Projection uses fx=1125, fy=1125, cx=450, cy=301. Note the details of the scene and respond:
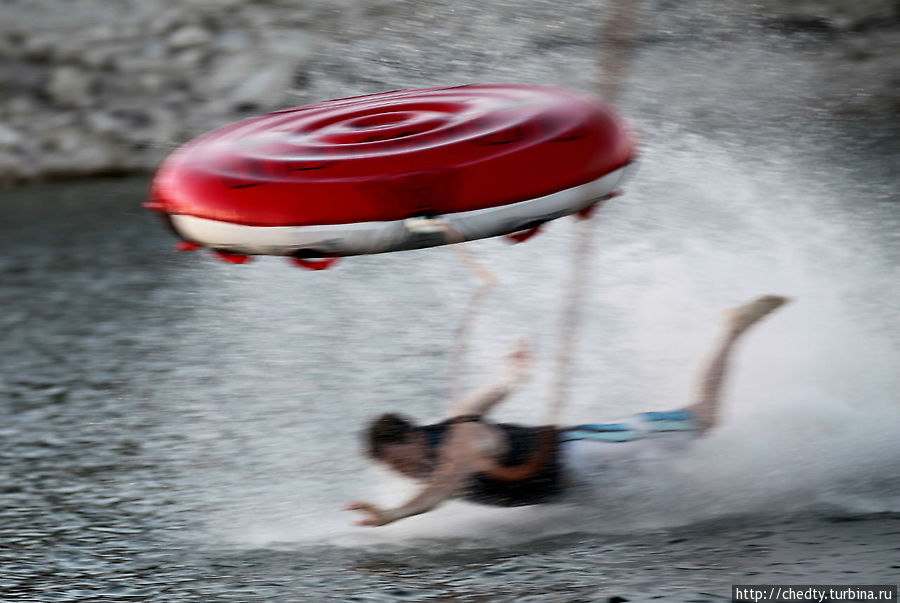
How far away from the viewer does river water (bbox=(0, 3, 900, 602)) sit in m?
3.34

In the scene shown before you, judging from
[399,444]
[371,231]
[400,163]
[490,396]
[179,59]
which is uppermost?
[400,163]

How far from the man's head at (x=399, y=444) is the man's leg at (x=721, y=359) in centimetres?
92

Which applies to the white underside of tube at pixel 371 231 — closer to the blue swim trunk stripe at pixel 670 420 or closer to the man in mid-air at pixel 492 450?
the man in mid-air at pixel 492 450

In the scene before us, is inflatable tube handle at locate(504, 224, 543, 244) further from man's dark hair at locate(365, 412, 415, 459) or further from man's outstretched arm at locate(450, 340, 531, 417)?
man's dark hair at locate(365, 412, 415, 459)

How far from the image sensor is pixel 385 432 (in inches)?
140

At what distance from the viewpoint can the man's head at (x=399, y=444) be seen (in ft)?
11.7

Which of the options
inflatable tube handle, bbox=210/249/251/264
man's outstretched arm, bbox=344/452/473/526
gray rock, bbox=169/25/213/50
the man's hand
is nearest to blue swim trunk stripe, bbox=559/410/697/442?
man's outstretched arm, bbox=344/452/473/526

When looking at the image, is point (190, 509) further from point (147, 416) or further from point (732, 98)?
point (732, 98)

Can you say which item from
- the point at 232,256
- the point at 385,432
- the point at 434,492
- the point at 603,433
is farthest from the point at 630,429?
the point at 232,256

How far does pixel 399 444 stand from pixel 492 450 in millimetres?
296

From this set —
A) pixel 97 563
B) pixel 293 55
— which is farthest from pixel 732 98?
pixel 97 563

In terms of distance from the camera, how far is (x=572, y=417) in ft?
14.1

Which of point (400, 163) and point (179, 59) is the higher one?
point (400, 163)

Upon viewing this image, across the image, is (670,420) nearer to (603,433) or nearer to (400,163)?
(603,433)
